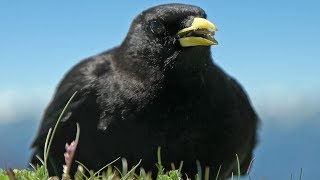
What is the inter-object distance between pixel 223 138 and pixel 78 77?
131 centimetres

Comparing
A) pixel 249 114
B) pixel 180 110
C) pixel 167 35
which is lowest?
pixel 249 114

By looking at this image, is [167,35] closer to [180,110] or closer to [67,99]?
[180,110]

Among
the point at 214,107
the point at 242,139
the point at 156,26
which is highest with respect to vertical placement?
the point at 156,26

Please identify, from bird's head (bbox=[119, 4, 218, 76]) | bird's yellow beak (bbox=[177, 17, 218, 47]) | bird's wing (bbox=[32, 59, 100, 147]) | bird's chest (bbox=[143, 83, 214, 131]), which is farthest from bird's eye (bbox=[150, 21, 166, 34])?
bird's wing (bbox=[32, 59, 100, 147])

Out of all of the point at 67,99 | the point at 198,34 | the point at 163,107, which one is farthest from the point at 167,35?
the point at 67,99

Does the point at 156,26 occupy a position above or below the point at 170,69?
above

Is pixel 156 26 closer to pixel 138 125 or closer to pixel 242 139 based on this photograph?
pixel 138 125

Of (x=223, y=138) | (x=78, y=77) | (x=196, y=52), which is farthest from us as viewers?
(x=78, y=77)

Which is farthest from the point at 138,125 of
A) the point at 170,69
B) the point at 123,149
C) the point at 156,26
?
the point at 156,26

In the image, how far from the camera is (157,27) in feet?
14.4

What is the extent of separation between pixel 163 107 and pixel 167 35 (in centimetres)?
53

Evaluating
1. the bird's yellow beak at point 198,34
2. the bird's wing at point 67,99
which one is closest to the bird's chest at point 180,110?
the bird's yellow beak at point 198,34

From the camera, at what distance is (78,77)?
15.8 feet

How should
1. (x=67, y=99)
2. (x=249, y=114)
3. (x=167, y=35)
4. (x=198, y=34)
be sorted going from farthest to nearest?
(x=249, y=114), (x=67, y=99), (x=167, y=35), (x=198, y=34)
